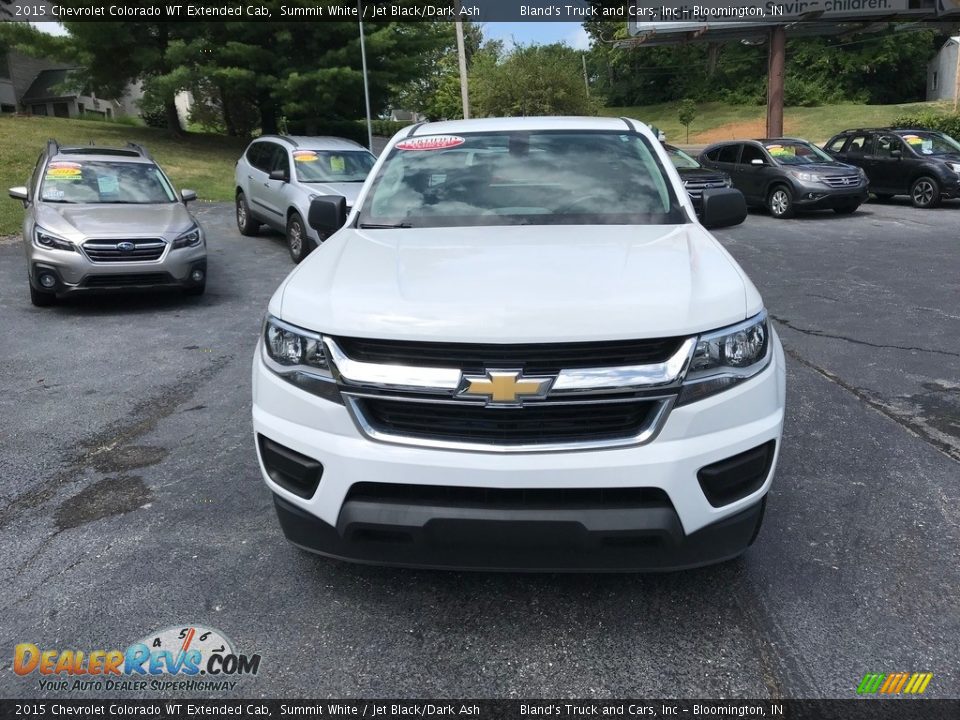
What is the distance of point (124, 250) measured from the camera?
812 cm

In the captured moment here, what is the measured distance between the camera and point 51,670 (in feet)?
8.86

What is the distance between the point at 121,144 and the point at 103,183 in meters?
16.8

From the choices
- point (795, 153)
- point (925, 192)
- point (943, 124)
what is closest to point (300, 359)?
point (795, 153)

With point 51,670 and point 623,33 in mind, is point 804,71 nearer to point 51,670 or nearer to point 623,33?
point 623,33

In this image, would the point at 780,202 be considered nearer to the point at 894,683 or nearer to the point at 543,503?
the point at 894,683

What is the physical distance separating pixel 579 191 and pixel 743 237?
10449 mm

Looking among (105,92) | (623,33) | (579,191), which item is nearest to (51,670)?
(579,191)

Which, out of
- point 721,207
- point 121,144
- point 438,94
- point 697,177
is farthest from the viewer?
point 438,94

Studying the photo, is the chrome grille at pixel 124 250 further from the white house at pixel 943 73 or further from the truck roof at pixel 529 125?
the white house at pixel 943 73

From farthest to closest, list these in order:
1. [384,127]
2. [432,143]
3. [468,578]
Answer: [384,127]
[432,143]
[468,578]

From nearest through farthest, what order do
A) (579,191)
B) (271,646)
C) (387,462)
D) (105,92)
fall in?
(387,462), (271,646), (579,191), (105,92)

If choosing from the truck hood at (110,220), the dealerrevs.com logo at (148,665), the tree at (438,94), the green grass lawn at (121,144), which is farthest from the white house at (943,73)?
the dealerrevs.com logo at (148,665)

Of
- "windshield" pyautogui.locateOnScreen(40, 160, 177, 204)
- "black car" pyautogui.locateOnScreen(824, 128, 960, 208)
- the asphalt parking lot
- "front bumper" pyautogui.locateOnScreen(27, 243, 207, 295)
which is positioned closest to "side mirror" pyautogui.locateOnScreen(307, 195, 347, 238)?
the asphalt parking lot

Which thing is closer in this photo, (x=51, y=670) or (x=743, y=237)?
(x=51, y=670)
